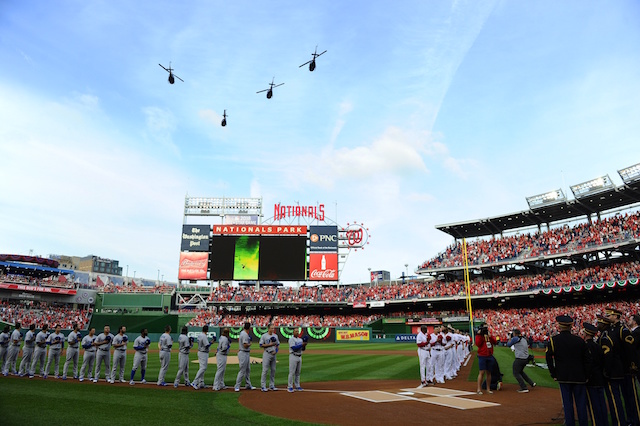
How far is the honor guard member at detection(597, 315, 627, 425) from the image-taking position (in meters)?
7.70

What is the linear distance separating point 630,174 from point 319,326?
1341 inches

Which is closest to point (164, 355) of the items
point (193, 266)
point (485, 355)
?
point (485, 355)

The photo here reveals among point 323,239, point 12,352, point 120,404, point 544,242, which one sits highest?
point 323,239

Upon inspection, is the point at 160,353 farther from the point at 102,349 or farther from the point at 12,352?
the point at 12,352

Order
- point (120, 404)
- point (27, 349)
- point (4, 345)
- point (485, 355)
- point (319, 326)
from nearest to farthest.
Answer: point (120, 404) < point (485, 355) < point (27, 349) < point (4, 345) < point (319, 326)

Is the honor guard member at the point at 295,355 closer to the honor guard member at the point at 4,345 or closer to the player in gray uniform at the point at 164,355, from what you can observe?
the player in gray uniform at the point at 164,355

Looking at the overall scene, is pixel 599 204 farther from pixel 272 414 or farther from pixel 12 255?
pixel 12 255

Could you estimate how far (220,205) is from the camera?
63.1m

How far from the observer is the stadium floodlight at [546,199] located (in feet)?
146

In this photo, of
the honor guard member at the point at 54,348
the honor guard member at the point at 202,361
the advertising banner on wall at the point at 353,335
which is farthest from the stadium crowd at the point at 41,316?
the honor guard member at the point at 202,361

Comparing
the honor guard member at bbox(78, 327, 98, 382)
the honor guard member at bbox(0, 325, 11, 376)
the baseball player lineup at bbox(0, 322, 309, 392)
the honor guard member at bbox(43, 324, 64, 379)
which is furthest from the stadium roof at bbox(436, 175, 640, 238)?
the honor guard member at bbox(0, 325, 11, 376)

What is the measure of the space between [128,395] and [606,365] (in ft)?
37.9

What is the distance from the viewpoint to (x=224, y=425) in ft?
27.5

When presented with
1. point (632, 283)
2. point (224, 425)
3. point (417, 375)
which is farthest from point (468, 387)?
point (632, 283)
